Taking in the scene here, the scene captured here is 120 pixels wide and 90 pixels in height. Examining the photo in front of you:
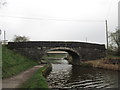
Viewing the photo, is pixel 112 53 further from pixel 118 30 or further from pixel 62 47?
pixel 62 47

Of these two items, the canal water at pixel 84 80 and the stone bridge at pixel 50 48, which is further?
the stone bridge at pixel 50 48

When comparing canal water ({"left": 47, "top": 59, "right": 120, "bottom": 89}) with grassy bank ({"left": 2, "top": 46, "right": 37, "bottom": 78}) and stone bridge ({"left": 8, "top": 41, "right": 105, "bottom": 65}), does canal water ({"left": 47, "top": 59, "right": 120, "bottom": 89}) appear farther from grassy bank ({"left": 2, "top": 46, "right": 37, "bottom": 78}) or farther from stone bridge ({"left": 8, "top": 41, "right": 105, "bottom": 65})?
stone bridge ({"left": 8, "top": 41, "right": 105, "bottom": 65})

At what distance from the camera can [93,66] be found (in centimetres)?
3250

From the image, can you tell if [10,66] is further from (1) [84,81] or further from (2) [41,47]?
(2) [41,47]

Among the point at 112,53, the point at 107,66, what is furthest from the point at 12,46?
the point at 112,53

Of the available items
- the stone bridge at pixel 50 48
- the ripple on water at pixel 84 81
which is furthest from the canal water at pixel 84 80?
the stone bridge at pixel 50 48

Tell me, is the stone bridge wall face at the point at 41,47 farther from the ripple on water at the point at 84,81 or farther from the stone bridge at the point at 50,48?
the ripple on water at the point at 84,81

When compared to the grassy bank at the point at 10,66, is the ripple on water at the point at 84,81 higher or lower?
lower

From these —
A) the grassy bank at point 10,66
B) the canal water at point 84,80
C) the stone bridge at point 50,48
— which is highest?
the stone bridge at point 50,48

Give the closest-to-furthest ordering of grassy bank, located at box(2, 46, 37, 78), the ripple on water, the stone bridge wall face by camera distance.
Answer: the ripple on water
grassy bank, located at box(2, 46, 37, 78)
the stone bridge wall face

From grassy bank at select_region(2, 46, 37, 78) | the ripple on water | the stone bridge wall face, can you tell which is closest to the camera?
the ripple on water

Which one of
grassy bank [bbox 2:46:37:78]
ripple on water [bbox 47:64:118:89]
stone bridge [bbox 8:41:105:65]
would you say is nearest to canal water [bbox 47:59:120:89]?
ripple on water [bbox 47:64:118:89]

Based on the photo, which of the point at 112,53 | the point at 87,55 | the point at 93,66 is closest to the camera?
the point at 93,66

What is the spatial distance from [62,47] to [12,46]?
9.49m
